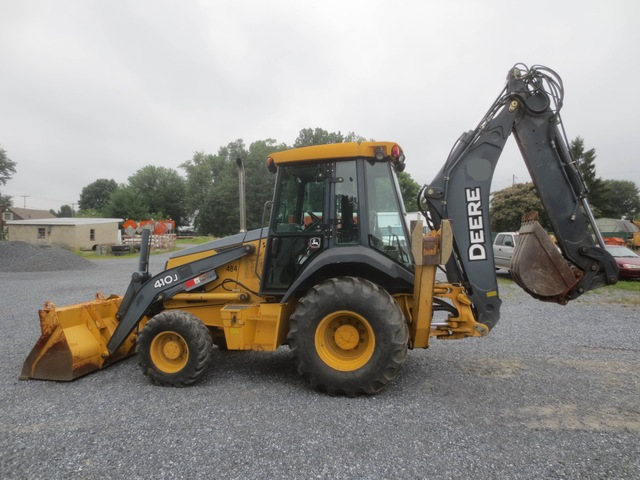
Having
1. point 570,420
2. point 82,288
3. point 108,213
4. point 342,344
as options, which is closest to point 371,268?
point 342,344

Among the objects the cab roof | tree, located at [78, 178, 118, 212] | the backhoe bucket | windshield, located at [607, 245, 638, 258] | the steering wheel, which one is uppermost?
tree, located at [78, 178, 118, 212]

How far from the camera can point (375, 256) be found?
4.29 metres

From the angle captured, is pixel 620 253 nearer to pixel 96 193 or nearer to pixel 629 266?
pixel 629 266

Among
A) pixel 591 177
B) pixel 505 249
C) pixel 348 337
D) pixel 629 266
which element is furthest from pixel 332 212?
pixel 591 177

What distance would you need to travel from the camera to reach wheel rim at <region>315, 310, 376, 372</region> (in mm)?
4184

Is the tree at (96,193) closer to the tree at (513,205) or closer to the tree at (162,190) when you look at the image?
the tree at (162,190)

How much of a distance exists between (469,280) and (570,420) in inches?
60.2

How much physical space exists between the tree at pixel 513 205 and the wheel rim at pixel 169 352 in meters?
31.4

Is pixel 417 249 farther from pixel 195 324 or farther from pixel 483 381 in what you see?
pixel 195 324

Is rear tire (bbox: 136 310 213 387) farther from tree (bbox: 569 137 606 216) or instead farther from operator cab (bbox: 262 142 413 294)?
tree (bbox: 569 137 606 216)

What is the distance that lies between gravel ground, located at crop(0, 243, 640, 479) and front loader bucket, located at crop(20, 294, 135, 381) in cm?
14

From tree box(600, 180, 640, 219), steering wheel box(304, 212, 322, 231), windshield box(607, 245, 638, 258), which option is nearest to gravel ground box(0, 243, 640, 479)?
steering wheel box(304, 212, 322, 231)

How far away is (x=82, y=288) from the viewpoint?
13516 mm

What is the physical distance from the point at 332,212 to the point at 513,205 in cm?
3196
